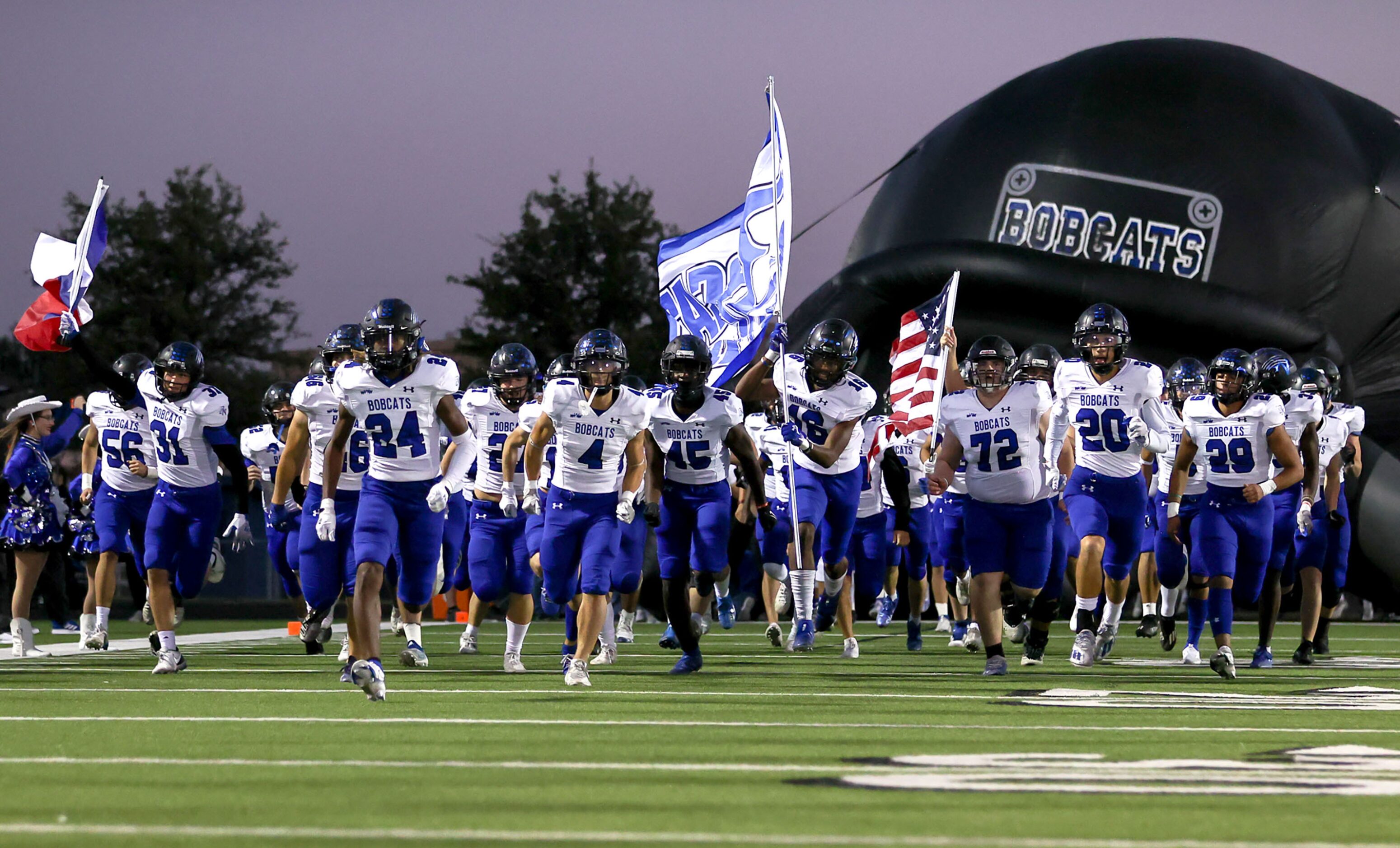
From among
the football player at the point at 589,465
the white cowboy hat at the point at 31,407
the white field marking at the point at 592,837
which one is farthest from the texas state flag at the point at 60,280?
the white field marking at the point at 592,837

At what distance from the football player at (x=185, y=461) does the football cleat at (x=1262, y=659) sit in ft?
21.7

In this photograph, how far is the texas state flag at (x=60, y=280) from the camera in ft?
45.2

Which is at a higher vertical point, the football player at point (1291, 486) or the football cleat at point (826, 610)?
the football player at point (1291, 486)

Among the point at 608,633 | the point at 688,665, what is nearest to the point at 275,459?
the point at 608,633

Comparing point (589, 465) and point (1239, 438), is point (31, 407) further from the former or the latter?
point (1239, 438)

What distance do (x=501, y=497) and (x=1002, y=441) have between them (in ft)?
12.0

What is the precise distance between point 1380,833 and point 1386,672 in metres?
7.38

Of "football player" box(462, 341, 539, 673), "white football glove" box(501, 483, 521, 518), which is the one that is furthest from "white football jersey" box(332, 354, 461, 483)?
"white football glove" box(501, 483, 521, 518)

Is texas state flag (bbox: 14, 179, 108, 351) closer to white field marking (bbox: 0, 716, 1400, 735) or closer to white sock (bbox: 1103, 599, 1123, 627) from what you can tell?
white field marking (bbox: 0, 716, 1400, 735)

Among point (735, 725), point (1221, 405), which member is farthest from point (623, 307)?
point (735, 725)

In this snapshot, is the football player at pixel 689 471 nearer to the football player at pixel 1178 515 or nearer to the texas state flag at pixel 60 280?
the football player at pixel 1178 515

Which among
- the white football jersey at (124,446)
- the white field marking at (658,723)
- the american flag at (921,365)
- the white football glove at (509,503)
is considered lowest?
the white field marking at (658,723)

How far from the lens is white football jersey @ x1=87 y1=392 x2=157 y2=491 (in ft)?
39.8

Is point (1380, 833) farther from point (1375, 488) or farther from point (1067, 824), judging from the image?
point (1375, 488)
